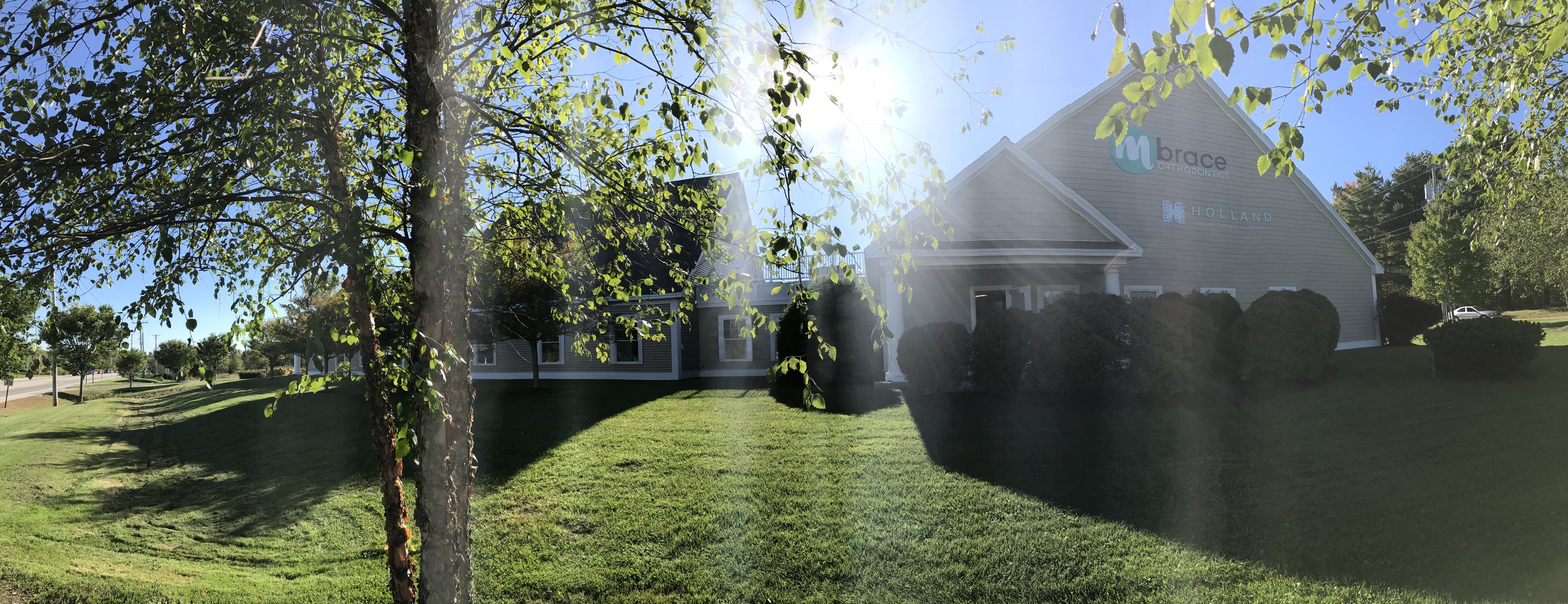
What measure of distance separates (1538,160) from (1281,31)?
701cm

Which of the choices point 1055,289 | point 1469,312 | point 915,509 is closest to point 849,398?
point 1055,289

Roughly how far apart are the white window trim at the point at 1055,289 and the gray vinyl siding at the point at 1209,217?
173 centimetres

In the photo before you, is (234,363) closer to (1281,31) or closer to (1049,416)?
(1049,416)

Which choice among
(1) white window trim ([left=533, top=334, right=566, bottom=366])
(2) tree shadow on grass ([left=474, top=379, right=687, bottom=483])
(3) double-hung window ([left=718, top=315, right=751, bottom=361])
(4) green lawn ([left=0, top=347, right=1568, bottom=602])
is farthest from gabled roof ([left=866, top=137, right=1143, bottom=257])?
(1) white window trim ([left=533, top=334, right=566, bottom=366])

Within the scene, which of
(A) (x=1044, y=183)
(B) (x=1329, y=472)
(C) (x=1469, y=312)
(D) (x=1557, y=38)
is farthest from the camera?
(C) (x=1469, y=312)

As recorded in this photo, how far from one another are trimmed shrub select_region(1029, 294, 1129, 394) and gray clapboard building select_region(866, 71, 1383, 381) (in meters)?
1.88

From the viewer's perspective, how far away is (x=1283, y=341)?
471 inches

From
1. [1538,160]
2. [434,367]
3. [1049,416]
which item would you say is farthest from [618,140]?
[1538,160]

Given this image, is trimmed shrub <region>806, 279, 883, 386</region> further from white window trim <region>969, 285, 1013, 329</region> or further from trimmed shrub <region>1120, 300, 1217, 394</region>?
trimmed shrub <region>1120, 300, 1217, 394</region>

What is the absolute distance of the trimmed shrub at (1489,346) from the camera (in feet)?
38.1

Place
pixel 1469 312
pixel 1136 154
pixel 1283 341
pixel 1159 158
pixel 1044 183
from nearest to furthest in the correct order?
pixel 1283 341, pixel 1044 183, pixel 1136 154, pixel 1159 158, pixel 1469 312

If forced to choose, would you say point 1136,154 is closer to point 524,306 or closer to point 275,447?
point 524,306

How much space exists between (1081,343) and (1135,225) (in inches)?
291

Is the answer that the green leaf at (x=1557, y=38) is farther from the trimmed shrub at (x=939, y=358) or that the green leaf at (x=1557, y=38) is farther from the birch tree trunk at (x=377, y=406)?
the trimmed shrub at (x=939, y=358)
